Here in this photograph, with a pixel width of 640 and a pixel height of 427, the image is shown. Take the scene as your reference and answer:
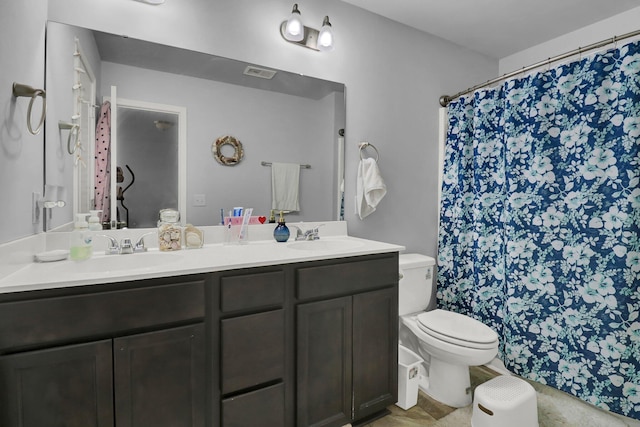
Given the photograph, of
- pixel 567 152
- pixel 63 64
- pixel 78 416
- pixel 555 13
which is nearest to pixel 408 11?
pixel 555 13

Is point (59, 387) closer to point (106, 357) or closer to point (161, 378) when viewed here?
point (106, 357)

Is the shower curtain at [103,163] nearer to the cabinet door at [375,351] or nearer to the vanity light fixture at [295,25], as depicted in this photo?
the vanity light fixture at [295,25]

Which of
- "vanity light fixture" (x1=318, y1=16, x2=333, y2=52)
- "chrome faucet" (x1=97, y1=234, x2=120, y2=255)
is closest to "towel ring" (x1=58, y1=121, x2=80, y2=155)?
"chrome faucet" (x1=97, y1=234, x2=120, y2=255)

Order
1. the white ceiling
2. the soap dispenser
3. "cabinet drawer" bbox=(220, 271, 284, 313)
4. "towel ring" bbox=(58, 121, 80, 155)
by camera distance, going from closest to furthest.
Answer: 1. "cabinet drawer" bbox=(220, 271, 284, 313)
2. "towel ring" bbox=(58, 121, 80, 155)
3. the soap dispenser
4. the white ceiling

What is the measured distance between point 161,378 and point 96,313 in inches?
13.0

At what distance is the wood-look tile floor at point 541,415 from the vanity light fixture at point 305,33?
2242mm

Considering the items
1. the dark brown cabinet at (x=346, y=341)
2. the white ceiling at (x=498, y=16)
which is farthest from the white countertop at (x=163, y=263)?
the white ceiling at (x=498, y=16)

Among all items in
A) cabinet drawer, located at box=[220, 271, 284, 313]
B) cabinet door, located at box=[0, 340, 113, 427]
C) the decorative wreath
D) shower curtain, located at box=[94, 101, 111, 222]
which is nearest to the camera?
cabinet door, located at box=[0, 340, 113, 427]

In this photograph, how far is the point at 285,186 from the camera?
1962mm

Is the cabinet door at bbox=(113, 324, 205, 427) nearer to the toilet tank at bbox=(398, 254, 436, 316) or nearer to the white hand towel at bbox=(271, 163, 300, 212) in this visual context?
the white hand towel at bbox=(271, 163, 300, 212)

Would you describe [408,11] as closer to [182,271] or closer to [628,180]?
[628,180]

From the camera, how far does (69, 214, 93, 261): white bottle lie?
1.29 m

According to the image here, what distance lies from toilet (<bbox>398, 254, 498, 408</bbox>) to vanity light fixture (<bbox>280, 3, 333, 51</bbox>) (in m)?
1.52

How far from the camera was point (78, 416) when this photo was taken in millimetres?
1004
